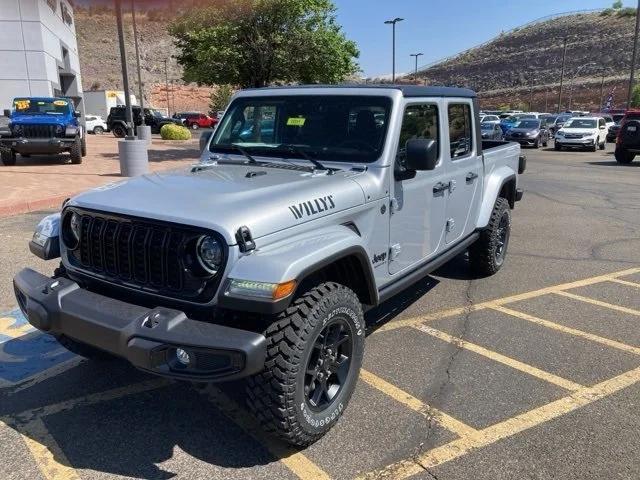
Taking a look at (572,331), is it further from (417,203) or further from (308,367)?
(308,367)

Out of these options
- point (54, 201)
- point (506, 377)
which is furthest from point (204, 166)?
point (54, 201)

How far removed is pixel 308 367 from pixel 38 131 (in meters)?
15.2

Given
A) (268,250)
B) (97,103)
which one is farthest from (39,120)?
(97,103)

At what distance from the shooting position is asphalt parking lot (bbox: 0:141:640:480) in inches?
111

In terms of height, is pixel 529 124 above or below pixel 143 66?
below

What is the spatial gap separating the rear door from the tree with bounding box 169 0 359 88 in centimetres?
1314

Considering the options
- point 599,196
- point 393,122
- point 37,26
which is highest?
point 37,26

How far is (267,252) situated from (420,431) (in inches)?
53.9

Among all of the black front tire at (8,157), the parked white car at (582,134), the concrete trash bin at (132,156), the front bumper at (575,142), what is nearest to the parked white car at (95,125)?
the black front tire at (8,157)

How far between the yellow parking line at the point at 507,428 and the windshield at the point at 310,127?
1.83 m

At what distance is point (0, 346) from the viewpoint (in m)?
4.18

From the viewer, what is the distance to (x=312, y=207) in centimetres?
302

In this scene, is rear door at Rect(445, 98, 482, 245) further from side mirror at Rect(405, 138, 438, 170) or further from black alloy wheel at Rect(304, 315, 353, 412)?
black alloy wheel at Rect(304, 315, 353, 412)

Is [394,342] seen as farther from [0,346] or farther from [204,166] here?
[0,346]
